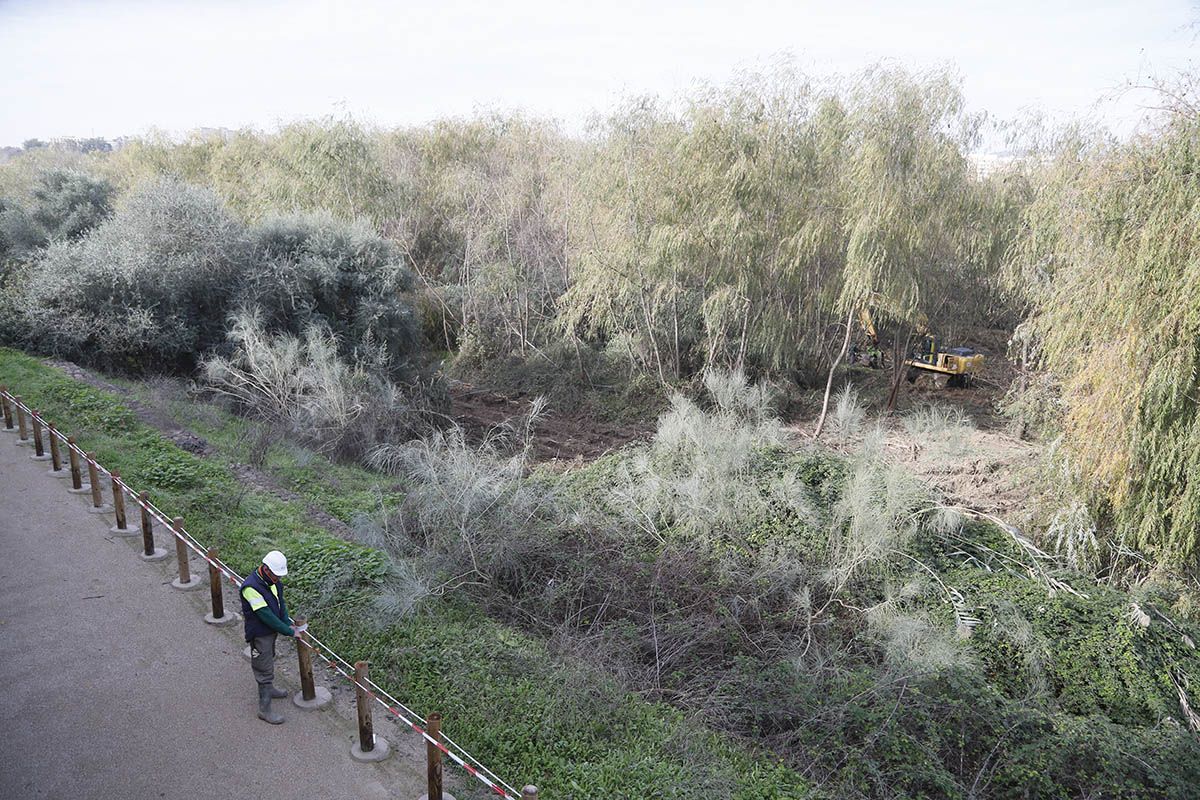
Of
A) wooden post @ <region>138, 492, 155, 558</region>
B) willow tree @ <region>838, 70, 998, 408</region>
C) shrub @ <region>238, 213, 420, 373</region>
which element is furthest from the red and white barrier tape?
willow tree @ <region>838, 70, 998, 408</region>

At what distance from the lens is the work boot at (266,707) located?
219 inches

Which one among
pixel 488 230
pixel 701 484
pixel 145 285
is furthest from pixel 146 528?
pixel 488 230

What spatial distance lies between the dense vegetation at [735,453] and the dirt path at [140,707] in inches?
35.0

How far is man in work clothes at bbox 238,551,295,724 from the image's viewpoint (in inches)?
215

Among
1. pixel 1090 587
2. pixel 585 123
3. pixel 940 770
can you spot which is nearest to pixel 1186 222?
pixel 1090 587

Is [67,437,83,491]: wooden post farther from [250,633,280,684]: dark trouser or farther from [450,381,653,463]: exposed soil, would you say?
[450,381,653,463]: exposed soil

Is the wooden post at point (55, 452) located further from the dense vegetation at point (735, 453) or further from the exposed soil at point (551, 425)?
the exposed soil at point (551, 425)

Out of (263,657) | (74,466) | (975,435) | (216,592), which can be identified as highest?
(74,466)

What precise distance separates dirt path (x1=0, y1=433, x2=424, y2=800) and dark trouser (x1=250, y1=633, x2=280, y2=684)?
319 millimetres

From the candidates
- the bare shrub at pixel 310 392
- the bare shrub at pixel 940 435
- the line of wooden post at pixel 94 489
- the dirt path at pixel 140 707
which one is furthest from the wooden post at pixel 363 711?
the bare shrub at pixel 940 435

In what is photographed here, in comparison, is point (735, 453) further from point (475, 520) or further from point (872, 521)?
point (475, 520)

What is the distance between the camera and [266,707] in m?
5.58

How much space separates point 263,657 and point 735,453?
23.5ft

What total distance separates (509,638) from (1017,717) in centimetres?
462
